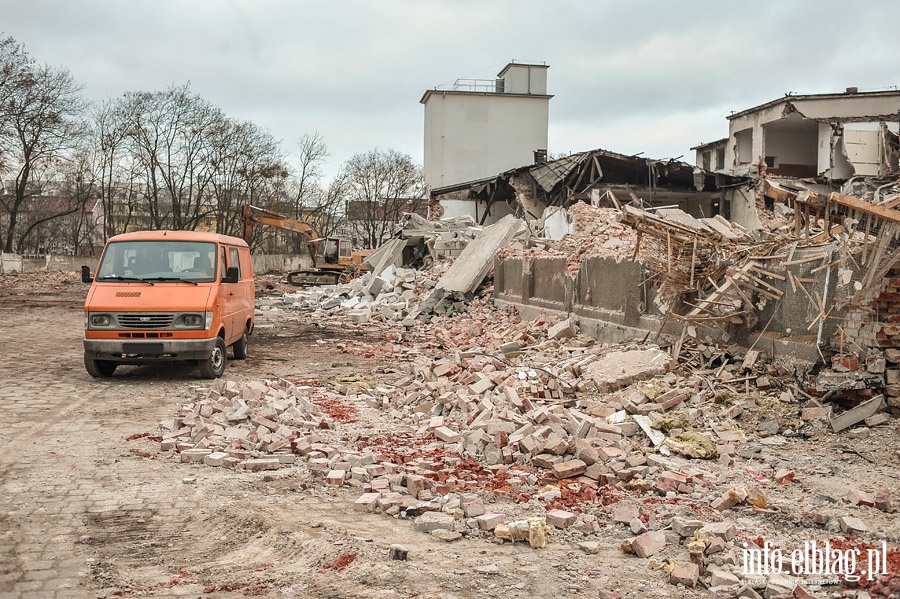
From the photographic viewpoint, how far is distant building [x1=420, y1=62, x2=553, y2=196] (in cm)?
5478

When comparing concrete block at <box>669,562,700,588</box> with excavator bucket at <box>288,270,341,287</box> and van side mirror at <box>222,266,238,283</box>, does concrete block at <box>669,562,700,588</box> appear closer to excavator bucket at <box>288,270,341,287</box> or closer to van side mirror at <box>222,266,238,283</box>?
van side mirror at <box>222,266,238,283</box>

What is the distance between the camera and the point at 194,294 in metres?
10.8

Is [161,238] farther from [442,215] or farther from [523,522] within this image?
[442,215]

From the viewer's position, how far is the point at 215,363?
11.5 metres

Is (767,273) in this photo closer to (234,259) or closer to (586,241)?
(586,241)

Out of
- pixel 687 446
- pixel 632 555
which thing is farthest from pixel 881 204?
pixel 632 555

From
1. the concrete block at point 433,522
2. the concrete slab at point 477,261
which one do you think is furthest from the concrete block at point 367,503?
the concrete slab at point 477,261

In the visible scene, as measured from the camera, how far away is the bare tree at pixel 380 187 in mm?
65625

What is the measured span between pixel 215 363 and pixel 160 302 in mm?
1395

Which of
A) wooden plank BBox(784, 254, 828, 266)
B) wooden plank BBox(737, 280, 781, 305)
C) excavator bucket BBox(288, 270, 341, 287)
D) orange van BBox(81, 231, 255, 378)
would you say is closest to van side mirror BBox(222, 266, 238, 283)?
orange van BBox(81, 231, 255, 378)

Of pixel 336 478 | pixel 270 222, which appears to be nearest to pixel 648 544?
pixel 336 478

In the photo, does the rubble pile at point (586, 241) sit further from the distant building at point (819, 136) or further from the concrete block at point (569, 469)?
the distant building at point (819, 136)

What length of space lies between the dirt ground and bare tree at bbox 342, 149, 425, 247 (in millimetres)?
57869

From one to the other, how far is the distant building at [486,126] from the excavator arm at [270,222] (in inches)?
767
